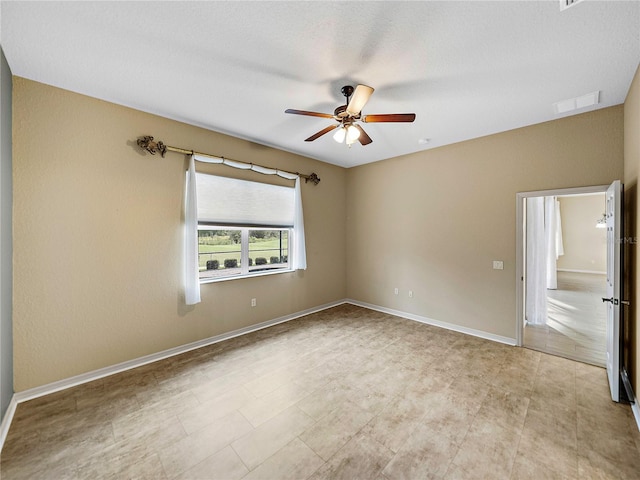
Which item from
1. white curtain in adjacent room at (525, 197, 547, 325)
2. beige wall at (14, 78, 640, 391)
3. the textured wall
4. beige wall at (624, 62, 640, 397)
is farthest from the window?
beige wall at (624, 62, 640, 397)

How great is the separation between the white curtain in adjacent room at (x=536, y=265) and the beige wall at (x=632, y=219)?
54.3 inches

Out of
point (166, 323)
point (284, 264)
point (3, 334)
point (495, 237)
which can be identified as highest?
point (495, 237)

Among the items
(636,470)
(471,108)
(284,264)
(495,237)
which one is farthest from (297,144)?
(636,470)

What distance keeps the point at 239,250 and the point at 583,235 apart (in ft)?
36.8

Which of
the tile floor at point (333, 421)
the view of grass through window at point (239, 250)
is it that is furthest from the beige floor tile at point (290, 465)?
the view of grass through window at point (239, 250)

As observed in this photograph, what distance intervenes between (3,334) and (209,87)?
8.99 feet

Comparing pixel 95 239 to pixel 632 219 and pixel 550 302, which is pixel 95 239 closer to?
pixel 632 219

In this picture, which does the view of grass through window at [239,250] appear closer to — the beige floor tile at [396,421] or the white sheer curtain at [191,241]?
the white sheer curtain at [191,241]

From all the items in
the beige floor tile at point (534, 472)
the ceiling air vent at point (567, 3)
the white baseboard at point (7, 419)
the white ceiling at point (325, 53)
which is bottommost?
the beige floor tile at point (534, 472)

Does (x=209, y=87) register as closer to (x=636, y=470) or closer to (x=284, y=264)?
(x=284, y=264)

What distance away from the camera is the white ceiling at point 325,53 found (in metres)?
1.67

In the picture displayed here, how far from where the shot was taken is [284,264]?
4.68m

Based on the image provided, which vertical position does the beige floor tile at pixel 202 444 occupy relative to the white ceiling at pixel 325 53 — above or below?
below

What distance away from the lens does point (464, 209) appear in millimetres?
3965
